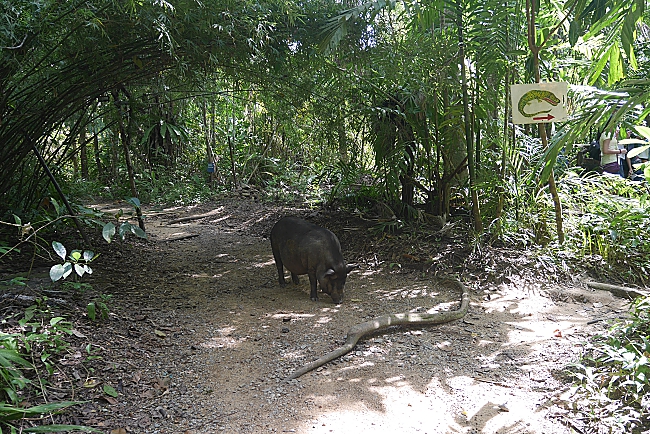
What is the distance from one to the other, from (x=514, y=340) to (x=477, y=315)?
0.56 meters

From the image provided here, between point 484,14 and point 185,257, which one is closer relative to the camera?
point 484,14

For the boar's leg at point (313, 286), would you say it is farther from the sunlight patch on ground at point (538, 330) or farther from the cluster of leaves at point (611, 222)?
the cluster of leaves at point (611, 222)

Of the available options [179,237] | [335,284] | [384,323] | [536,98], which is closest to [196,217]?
[179,237]

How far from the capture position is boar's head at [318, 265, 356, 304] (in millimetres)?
4918

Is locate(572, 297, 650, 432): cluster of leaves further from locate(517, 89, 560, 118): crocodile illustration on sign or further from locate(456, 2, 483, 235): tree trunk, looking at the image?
locate(456, 2, 483, 235): tree trunk

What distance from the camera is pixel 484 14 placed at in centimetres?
537

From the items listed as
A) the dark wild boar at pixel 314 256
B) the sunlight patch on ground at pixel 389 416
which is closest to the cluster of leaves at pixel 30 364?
the sunlight patch on ground at pixel 389 416

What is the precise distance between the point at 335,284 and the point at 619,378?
2.50 m

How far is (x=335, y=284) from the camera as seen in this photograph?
4.95m

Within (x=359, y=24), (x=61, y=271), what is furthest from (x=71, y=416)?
(x=359, y=24)

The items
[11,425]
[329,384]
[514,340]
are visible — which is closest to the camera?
[11,425]

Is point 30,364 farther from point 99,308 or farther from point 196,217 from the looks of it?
point 196,217

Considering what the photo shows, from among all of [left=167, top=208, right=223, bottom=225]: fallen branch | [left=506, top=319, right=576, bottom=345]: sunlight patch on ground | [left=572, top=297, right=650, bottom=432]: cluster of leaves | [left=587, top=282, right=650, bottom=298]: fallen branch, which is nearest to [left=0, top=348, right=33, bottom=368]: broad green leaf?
[left=572, top=297, right=650, bottom=432]: cluster of leaves

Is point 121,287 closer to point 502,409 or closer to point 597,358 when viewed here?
point 502,409
